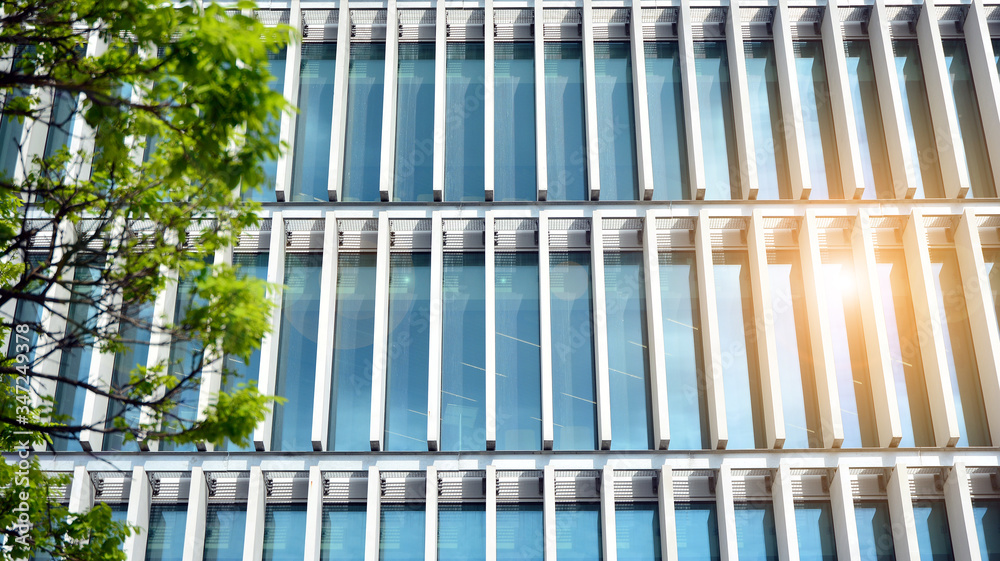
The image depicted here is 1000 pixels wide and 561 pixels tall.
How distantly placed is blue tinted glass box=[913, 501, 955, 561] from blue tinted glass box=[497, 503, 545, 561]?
605 cm

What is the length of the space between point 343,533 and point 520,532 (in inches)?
113

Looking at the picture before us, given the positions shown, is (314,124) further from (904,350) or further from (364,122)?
(904,350)

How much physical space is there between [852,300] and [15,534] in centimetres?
1370

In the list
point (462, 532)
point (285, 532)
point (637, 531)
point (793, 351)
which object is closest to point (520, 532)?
point (462, 532)

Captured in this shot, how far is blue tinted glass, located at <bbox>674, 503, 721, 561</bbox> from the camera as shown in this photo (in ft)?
52.9

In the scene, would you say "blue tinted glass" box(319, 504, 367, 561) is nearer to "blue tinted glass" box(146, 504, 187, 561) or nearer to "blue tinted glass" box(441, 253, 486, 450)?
"blue tinted glass" box(441, 253, 486, 450)

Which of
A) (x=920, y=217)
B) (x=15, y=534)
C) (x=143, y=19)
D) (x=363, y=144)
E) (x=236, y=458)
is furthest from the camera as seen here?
(x=363, y=144)

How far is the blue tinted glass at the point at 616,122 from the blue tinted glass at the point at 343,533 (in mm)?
7037

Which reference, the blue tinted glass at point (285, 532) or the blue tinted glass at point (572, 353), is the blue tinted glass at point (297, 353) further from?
the blue tinted glass at point (572, 353)

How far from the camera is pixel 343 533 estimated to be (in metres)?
16.3

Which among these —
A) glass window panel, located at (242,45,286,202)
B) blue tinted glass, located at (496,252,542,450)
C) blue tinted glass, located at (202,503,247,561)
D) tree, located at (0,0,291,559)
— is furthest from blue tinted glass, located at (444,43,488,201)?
tree, located at (0,0,291,559)

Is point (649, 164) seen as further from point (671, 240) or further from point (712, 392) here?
point (712, 392)

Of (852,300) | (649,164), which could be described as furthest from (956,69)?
(649,164)

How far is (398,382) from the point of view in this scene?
16.9 meters
